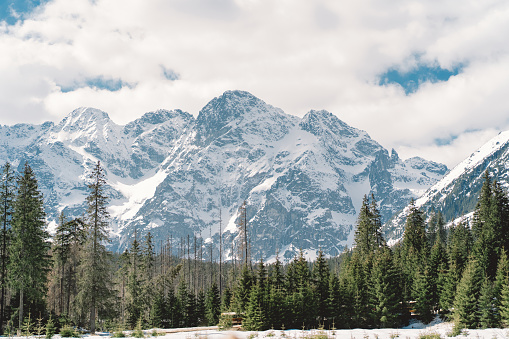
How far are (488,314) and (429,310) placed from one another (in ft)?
50.8

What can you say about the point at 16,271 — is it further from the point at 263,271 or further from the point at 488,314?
the point at 488,314

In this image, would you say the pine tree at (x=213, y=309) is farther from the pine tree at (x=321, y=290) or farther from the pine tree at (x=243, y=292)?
the pine tree at (x=321, y=290)

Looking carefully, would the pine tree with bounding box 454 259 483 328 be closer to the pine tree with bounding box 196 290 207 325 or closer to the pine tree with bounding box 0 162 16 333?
the pine tree with bounding box 196 290 207 325

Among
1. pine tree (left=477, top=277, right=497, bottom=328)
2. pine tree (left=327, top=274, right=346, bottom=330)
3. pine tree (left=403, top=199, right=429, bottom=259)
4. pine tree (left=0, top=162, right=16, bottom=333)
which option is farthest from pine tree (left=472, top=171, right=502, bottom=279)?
pine tree (left=0, top=162, right=16, bottom=333)

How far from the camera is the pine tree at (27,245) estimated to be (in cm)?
4453

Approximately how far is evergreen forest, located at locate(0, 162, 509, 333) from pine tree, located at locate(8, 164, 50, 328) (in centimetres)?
10

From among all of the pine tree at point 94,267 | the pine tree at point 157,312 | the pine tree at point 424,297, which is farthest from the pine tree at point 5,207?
the pine tree at point 424,297

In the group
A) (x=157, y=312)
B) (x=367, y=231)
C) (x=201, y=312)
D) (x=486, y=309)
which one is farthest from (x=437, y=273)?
(x=157, y=312)

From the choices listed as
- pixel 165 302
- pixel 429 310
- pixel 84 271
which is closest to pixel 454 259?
pixel 429 310

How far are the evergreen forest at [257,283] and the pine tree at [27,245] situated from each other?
0.10 metres

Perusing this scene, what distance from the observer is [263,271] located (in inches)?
2057

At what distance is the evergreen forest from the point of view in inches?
1764

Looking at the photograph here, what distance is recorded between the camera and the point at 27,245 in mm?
45594

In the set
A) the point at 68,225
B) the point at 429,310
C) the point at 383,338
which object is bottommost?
the point at 429,310
